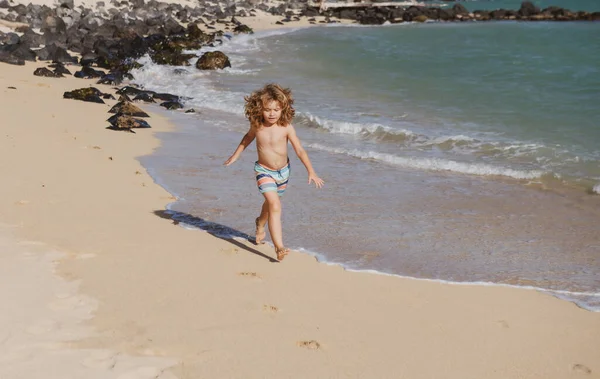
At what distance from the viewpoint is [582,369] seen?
457cm

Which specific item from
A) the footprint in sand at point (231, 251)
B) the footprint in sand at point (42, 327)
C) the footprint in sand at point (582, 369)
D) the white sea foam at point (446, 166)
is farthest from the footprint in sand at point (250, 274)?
the white sea foam at point (446, 166)

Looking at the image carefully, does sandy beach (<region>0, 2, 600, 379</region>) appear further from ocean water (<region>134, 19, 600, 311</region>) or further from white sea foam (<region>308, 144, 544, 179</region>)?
white sea foam (<region>308, 144, 544, 179</region>)

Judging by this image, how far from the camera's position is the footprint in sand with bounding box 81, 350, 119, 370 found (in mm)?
4161

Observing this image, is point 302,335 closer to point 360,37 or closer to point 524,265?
point 524,265

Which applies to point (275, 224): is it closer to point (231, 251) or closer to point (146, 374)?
point (231, 251)

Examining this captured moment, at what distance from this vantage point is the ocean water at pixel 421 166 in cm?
673

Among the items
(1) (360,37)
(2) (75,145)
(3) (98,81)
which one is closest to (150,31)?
(1) (360,37)

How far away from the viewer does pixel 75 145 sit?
9.73 meters

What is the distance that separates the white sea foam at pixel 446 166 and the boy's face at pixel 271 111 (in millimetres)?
4434

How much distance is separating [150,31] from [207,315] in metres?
26.0

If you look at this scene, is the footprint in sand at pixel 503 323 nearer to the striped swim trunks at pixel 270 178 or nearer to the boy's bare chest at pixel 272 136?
the striped swim trunks at pixel 270 178

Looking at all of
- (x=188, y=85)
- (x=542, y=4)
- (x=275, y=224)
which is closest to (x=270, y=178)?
(x=275, y=224)

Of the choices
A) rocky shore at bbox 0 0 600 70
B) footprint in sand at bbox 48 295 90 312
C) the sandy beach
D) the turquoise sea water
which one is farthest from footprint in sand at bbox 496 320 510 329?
the turquoise sea water

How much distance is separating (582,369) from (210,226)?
3.58 m
